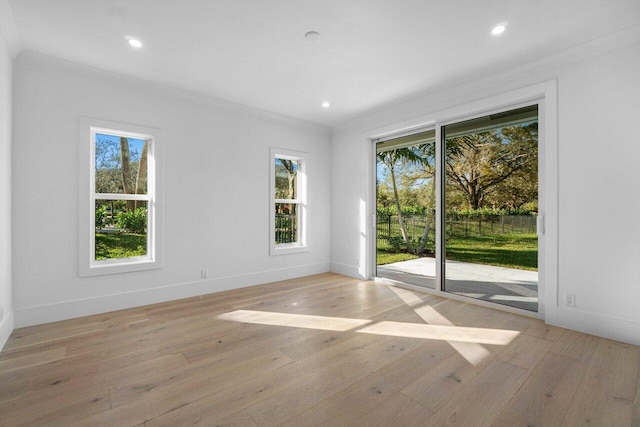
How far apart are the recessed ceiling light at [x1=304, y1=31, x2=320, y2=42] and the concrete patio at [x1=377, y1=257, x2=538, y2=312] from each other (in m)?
3.08

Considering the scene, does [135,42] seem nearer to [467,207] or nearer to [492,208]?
[467,207]

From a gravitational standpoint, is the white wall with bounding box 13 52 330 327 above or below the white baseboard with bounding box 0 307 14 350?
above

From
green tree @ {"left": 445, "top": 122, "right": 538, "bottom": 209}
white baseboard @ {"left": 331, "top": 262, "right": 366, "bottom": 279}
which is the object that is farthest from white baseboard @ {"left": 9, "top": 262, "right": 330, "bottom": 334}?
green tree @ {"left": 445, "top": 122, "right": 538, "bottom": 209}

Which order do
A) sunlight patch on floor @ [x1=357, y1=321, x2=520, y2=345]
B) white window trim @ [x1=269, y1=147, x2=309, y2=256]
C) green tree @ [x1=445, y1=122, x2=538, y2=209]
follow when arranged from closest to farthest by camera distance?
1. sunlight patch on floor @ [x1=357, y1=321, x2=520, y2=345]
2. green tree @ [x1=445, y1=122, x2=538, y2=209]
3. white window trim @ [x1=269, y1=147, x2=309, y2=256]

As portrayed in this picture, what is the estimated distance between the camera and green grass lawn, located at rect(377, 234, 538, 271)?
3.26 metres

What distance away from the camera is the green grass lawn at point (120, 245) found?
3449 mm

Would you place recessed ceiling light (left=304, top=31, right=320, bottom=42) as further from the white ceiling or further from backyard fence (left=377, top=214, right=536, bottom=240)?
backyard fence (left=377, top=214, right=536, bottom=240)

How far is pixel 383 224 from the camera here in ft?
15.9

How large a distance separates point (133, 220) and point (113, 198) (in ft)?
1.16

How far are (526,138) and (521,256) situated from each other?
1313 mm

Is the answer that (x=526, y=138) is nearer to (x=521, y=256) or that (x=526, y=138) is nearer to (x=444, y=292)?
(x=521, y=256)

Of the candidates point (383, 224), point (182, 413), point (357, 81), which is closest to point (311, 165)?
point (383, 224)

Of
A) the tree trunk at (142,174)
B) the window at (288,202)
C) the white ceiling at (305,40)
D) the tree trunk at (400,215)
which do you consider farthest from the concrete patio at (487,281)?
the tree trunk at (142,174)

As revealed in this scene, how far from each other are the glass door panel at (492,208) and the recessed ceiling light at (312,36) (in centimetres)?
221
